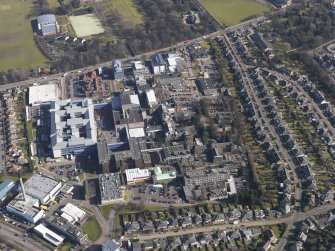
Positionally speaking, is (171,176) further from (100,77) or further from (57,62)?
(57,62)

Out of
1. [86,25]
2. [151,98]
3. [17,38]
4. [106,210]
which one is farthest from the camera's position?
[86,25]

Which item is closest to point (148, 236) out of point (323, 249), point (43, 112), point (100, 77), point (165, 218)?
point (165, 218)

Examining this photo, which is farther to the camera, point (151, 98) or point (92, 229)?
point (151, 98)

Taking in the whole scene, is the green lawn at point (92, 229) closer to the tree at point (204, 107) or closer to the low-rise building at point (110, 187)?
the low-rise building at point (110, 187)

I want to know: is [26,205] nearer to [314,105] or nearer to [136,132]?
[136,132]

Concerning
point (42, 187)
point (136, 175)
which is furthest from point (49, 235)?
point (136, 175)

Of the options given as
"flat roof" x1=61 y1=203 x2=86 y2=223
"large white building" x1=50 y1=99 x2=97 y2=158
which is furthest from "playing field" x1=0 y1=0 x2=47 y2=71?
"flat roof" x1=61 y1=203 x2=86 y2=223
